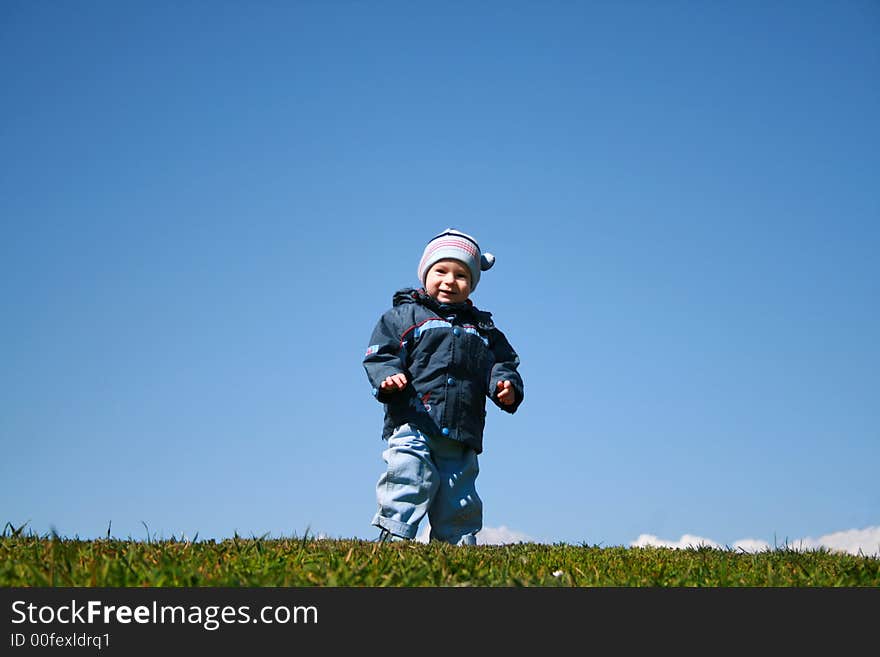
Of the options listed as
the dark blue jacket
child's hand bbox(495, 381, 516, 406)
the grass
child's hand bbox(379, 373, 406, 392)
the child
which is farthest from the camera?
child's hand bbox(495, 381, 516, 406)

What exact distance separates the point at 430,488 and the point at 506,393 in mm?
1047

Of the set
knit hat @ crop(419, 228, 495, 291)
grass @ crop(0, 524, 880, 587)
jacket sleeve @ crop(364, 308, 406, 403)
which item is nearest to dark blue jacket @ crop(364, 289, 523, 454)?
jacket sleeve @ crop(364, 308, 406, 403)

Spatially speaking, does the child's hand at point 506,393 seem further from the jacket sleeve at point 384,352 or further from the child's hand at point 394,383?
the child's hand at point 394,383

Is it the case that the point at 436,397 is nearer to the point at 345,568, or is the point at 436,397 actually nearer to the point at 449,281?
the point at 449,281

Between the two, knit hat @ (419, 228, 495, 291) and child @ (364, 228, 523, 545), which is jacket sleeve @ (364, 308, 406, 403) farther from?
knit hat @ (419, 228, 495, 291)

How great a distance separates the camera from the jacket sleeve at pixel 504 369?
7.18 metres

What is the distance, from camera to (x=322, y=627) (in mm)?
2545

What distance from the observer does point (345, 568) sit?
3379 millimetres

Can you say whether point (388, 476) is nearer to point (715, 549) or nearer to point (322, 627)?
point (715, 549)

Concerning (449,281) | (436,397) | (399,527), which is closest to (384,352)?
(436,397)

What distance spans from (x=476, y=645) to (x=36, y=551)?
2.28 meters

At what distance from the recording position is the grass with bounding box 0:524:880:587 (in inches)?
121

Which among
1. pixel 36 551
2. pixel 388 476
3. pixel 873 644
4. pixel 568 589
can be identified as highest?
pixel 388 476

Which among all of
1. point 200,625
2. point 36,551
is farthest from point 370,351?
point 200,625
